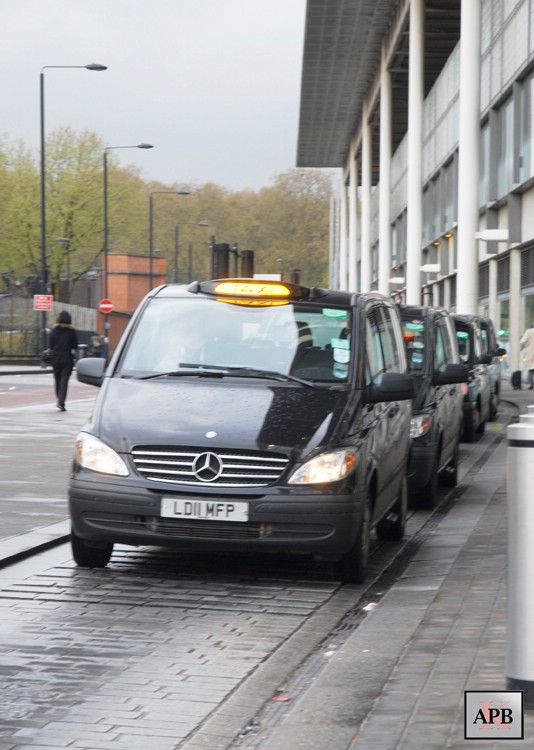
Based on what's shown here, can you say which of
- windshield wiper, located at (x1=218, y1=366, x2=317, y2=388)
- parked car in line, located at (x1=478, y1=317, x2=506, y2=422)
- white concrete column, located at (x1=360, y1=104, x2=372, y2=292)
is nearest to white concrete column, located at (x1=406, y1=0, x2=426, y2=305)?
parked car in line, located at (x1=478, y1=317, x2=506, y2=422)

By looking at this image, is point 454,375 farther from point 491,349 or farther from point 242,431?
point 491,349

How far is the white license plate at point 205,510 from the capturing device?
7.89 metres

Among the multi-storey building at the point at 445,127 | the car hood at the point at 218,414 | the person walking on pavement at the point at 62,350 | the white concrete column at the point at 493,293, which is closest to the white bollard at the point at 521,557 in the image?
the car hood at the point at 218,414

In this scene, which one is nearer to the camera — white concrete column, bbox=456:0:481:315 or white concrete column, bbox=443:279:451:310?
white concrete column, bbox=456:0:481:315

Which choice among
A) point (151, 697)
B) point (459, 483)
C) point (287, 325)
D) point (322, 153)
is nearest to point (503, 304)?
point (459, 483)

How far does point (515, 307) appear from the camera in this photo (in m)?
37.2

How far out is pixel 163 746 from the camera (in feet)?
16.0

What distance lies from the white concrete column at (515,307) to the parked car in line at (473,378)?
49.5 ft

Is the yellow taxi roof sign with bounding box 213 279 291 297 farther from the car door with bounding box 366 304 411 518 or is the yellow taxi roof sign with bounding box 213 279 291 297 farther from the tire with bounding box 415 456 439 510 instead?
the tire with bounding box 415 456 439 510

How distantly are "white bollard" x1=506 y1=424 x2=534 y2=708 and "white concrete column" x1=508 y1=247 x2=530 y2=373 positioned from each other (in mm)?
31540

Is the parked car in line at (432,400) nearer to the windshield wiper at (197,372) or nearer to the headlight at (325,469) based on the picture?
the windshield wiper at (197,372)

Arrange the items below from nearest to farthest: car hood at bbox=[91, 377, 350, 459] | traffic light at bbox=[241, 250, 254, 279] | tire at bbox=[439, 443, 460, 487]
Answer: car hood at bbox=[91, 377, 350, 459]
tire at bbox=[439, 443, 460, 487]
traffic light at bbox=[241, 250, 254, 279]

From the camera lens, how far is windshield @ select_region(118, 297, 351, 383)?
9.03 meters

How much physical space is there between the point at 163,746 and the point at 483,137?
36.0 metres
